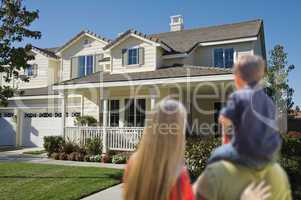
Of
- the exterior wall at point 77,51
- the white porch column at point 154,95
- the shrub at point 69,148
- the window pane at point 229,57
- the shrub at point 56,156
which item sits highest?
the exterior wall at point 77,51

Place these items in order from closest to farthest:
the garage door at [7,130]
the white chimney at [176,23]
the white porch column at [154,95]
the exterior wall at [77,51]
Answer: the white porch column at [154,95] < the exterior wall at [77,51] < the garage door at [7,130] < the white chimney at [176,23]

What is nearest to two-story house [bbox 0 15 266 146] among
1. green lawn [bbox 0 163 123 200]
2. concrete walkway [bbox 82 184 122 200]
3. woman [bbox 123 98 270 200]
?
green lawn [bbox 0 163 123 200]

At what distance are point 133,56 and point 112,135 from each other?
5.04 meters

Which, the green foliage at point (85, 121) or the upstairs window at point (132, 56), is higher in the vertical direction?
the upstairs window at point (132, 56)

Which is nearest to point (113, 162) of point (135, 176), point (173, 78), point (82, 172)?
point (82, 172)

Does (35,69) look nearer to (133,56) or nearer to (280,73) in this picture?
(133,56)

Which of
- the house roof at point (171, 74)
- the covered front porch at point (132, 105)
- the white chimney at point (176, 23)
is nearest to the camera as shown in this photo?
the house roof at point (171, 74)

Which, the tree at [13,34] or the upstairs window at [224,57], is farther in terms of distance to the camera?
the upstairs window at [224,57]

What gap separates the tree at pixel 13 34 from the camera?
1055 cm

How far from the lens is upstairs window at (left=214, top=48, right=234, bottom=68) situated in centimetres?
1888

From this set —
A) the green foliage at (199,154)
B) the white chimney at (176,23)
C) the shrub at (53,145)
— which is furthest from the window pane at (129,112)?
the green foliage at (199,154)

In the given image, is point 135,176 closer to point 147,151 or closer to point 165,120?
point 147,151

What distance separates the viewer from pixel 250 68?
1.93m

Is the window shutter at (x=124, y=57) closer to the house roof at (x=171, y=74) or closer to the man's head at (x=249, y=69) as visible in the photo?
the house roof at (x=171, y=74)
